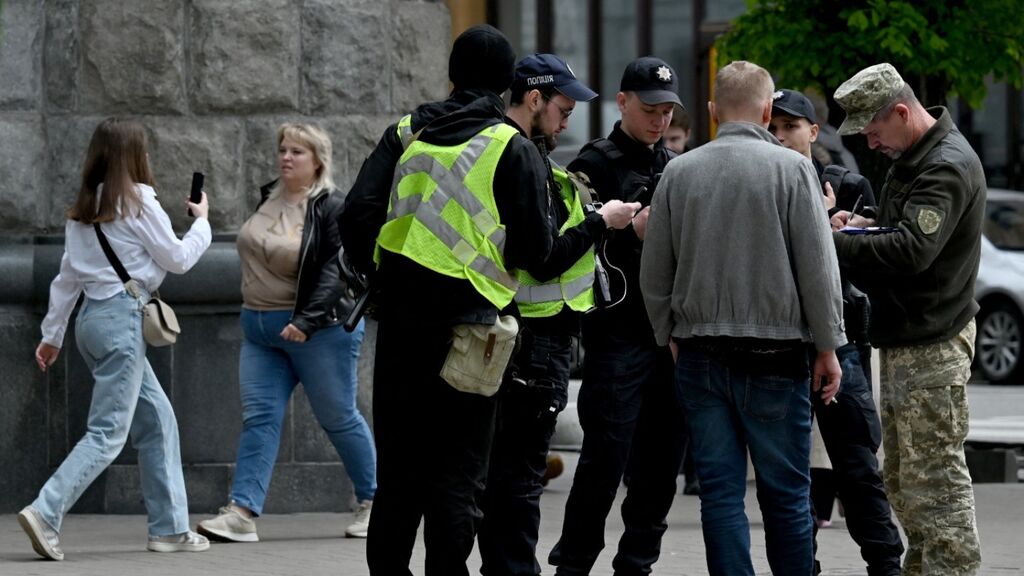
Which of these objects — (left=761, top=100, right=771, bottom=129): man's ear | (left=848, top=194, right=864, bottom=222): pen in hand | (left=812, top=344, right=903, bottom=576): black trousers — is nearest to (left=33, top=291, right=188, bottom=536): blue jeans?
(left=812, top=344, right=903, bottom=576): black trousers

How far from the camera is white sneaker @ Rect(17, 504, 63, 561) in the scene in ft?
25.4

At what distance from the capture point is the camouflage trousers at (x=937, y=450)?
652 centimetres

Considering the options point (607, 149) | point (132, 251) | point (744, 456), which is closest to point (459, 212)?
point (744, 456)

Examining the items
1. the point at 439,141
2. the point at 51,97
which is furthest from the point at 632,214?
the point at 51,97

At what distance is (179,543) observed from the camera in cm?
817

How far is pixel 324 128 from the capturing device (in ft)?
30.8

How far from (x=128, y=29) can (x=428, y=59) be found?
1.43m

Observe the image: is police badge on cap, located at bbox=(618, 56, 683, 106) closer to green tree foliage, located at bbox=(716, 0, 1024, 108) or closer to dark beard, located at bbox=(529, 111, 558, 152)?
dark beard, located at bbox=(529, 111, 558, 152)

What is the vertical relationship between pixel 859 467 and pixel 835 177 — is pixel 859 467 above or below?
below

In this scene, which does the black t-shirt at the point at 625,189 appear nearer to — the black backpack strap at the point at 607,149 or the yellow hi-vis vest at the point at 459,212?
the black backpack strap at the point at 607,149

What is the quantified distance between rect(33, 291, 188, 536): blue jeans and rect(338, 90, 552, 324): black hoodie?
2.33m

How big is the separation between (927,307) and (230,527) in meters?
3.24

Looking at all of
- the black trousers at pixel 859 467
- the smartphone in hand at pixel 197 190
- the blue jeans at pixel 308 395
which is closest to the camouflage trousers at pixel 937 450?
the black trousers at pixel 859 467

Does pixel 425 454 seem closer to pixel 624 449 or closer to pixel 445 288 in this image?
pixel 445 288
